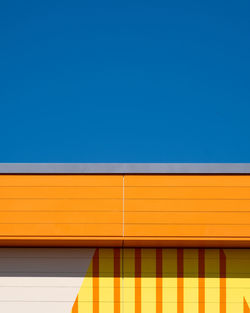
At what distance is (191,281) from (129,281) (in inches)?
32.2

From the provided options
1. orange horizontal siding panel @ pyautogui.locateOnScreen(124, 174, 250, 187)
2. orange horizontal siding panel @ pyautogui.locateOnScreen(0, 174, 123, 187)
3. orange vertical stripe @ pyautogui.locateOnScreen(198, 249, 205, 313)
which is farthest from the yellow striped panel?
orange horizontal siding panel @ pyautogui.locateOnScreen(0, 174, 123, 187)

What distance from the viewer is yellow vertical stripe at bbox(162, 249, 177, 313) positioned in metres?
4.47

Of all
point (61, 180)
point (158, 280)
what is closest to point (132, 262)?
point (158, 280)

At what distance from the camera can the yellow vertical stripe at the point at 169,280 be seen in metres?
4.47

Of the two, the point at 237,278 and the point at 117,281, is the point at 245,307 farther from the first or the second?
the point at 117,281

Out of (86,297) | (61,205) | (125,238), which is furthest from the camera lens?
(86,297)

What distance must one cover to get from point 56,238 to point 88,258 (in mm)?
605

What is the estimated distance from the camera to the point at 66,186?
442cm

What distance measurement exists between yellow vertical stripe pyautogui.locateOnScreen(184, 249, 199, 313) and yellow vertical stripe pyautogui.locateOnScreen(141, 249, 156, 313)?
16.4 inches

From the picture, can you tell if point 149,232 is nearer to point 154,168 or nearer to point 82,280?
point 154,168

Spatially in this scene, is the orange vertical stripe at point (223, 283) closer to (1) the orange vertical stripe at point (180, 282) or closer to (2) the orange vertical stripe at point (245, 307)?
(2) the orange vertical stripe at point (245, 307)

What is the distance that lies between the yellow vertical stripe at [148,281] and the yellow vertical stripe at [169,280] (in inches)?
5.4

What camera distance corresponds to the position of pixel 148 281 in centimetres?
454

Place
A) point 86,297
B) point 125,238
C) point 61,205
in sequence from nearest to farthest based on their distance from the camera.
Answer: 1. point 125,238
2. point 61,205
3. point 86,297
